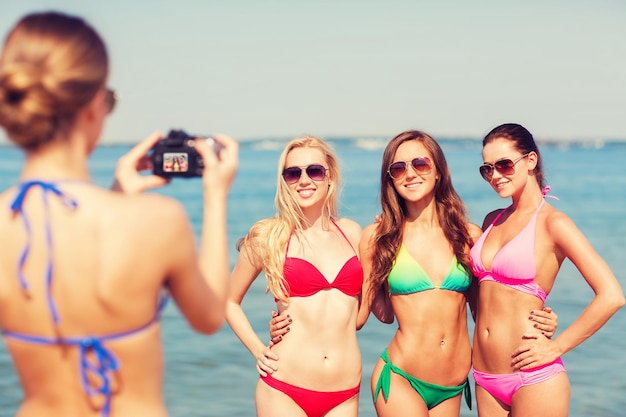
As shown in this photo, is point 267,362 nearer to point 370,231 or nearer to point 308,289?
point 308,289

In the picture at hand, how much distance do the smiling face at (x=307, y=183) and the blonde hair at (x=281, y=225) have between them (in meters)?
0.03

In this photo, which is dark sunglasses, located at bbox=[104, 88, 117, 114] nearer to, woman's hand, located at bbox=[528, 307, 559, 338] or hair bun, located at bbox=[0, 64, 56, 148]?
hair bun, located at bbox=[0, 64, 56, 148]

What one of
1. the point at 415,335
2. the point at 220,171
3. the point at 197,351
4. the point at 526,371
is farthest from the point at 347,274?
the point at 197,351

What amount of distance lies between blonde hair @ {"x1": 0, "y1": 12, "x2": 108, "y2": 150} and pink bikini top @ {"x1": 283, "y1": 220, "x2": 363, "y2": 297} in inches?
106

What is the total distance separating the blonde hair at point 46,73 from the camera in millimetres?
2166

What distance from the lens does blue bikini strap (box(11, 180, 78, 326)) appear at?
2.24 metres

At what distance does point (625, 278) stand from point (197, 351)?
25.4ft

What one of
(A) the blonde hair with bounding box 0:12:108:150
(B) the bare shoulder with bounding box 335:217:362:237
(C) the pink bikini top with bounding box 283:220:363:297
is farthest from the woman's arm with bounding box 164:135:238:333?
(B) the bare shoulder with bounding box 335:217:362:237

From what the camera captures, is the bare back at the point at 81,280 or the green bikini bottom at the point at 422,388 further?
the green bikini bottom at the point at 422,388

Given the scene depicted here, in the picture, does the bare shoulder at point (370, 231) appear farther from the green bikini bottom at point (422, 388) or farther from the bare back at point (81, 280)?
the bare back at point (81, 280)

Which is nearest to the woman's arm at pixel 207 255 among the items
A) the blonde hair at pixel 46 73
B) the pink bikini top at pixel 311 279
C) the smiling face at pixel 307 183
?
the blonde hair at pixel 46 73

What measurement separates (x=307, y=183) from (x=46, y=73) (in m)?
2.92

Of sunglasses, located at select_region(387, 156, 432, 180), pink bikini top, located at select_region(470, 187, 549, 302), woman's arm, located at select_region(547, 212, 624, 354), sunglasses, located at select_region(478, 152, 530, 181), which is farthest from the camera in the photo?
sunglasses, located at select_region(387, 156, 432, 180)

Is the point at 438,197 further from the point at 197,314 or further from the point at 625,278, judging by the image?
the point at 625,278
